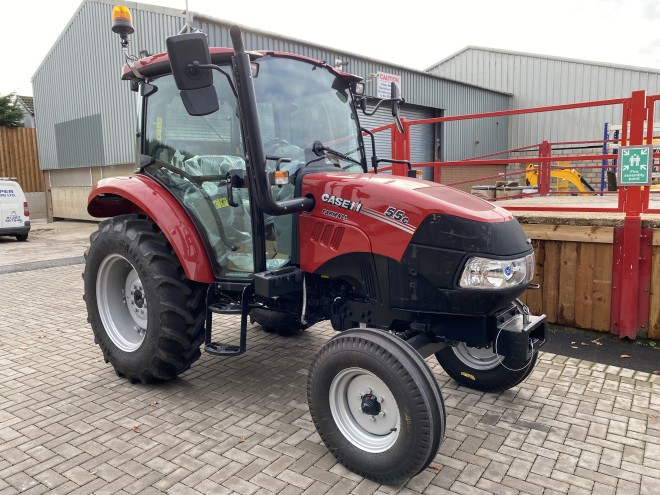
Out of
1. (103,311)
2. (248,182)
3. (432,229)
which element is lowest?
(103,311)

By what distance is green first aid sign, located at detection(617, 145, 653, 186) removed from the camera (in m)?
4.60

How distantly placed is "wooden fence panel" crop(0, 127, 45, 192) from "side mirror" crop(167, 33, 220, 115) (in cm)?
1887

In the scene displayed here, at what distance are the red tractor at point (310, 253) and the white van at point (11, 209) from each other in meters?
9.82

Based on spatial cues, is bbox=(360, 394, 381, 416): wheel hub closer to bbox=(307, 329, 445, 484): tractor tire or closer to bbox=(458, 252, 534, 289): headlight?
bbox=(307, 329, 445, 484): tractor tire

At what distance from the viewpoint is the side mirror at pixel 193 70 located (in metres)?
2.74

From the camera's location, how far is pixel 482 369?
3703 millimetres

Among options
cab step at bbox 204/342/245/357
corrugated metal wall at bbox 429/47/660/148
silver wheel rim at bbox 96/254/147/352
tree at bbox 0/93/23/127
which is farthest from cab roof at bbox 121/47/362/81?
tree at bbox 0/93/23/127

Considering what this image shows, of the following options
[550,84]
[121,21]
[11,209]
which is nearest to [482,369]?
[121,21]

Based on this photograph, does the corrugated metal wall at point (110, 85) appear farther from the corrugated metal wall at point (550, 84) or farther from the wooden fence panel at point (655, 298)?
the wooden fence panel at point (655, 298)

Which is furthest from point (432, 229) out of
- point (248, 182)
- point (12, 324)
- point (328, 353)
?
point (12, 324)

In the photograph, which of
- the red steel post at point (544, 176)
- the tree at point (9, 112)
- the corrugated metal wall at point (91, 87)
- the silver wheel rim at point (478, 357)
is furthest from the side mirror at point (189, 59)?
the tree at point (9, 112)

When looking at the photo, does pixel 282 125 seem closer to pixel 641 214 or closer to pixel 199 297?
pixel 199 297

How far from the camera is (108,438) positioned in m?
3.18

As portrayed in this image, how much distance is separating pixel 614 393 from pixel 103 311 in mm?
3761
